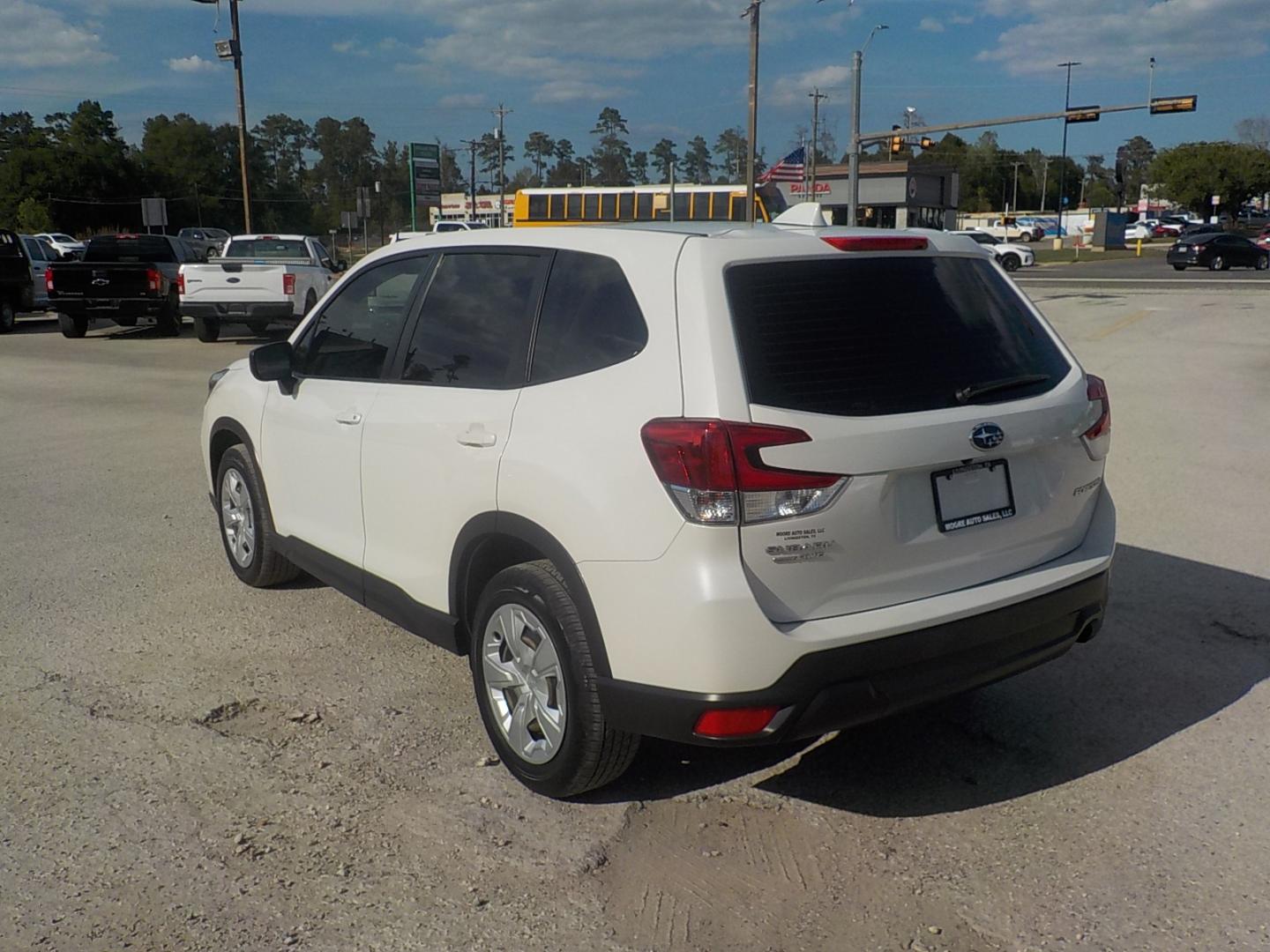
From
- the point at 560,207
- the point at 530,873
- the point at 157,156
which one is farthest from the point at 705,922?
the point at 157,156

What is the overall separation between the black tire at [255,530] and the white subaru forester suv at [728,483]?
1.37m

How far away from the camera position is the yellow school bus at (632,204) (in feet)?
154

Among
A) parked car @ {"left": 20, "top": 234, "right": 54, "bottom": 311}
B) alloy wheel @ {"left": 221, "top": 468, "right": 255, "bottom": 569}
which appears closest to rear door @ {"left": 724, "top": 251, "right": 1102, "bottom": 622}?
alloy wheel @ {"left": 221, "top": 468, "right": 255, "bottom": 569}

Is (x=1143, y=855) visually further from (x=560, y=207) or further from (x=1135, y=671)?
(x=560, y=207)

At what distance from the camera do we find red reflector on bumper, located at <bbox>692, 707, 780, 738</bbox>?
10.5 feet

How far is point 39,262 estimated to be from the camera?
1037 inches

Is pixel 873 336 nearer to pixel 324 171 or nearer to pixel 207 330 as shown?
pixel 207 330

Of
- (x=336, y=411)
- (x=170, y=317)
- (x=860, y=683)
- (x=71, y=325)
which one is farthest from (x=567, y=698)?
(x=71, y=325)

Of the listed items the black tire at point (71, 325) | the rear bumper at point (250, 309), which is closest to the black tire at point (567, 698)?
the rear bumper at point (250, 309)

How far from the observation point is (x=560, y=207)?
2004 inches

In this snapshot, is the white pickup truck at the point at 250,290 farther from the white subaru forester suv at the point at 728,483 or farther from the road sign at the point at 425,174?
the road sign at the point at 425,174

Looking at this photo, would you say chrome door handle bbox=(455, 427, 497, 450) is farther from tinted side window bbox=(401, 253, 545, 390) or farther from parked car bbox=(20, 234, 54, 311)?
parked car bbox=(20, 234, 54, 311)

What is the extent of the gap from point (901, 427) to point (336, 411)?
238 centimetres

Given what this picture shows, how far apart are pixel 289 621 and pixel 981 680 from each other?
3275 millimetres
